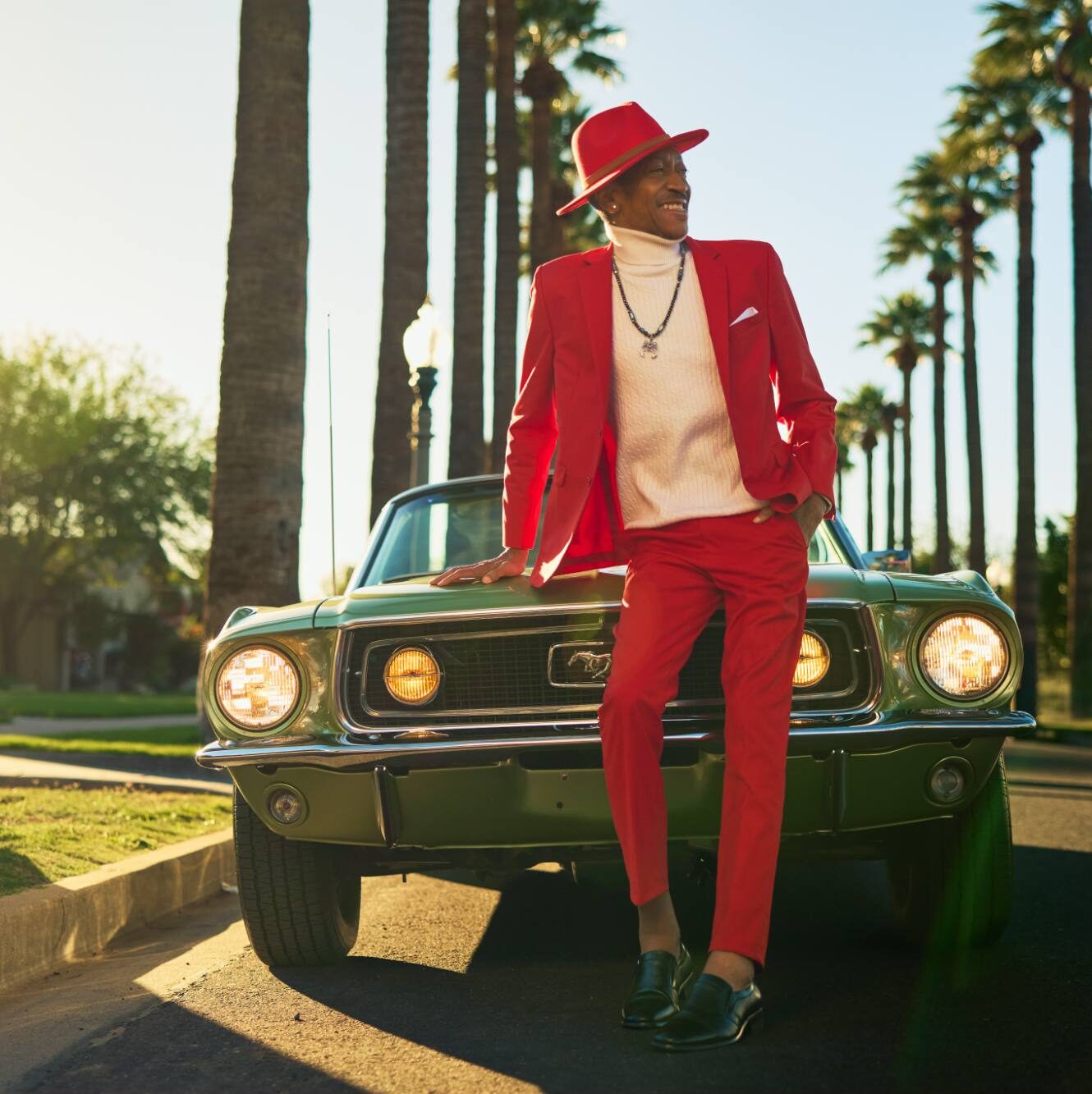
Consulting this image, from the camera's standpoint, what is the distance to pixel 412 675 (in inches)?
177

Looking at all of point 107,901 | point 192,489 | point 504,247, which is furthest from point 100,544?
point 107,901

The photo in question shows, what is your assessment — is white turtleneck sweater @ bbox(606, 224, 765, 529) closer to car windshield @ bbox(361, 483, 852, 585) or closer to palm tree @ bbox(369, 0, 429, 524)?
car windshield @ bbox(361, 483, 852, 585)

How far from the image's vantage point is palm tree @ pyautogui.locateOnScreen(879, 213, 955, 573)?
40344mm

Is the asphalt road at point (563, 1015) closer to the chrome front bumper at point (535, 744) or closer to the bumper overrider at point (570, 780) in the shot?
the bumper overrider at point (570, 780)

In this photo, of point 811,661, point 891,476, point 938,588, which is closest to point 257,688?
point 811,661

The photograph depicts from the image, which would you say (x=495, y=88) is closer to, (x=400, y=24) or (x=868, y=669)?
(x=400, y=24)

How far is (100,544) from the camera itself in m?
41.1

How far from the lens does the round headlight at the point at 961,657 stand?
440 centimetres

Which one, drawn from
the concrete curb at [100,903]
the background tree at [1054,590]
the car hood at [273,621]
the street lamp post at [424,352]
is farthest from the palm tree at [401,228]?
the background tree at [1054,590]

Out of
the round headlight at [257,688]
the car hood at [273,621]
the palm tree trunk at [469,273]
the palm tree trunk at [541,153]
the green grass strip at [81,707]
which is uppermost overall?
the palm tree trunk at [541,153]

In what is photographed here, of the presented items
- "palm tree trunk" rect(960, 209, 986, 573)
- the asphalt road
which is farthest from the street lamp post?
"palm tree trunk" rect(960, 209, 986, 573)

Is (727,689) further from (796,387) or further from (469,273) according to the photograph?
(469,273)

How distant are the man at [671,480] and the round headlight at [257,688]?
0.75m

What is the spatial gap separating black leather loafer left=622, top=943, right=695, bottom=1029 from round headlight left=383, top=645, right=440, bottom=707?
102cm
